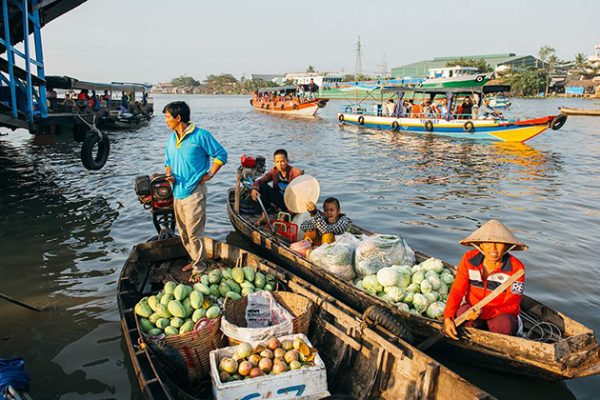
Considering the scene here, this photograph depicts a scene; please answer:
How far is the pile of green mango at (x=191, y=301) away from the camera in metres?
3.61

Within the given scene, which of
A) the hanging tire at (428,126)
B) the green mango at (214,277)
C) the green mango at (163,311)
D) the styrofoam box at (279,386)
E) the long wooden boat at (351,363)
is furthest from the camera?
the hanging tire at (428,126)

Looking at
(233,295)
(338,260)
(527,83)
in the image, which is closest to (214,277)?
(233,295)

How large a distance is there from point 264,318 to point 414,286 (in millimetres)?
1674

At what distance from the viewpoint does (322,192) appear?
38.1ft

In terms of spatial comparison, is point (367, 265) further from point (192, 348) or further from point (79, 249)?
point (79, 249)

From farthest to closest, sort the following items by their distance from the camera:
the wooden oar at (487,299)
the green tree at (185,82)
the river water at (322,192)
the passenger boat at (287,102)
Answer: the green tree at (185,82) < the passenger boat at (287,102) < the river water at (322,192) < the wooden oar at (487,299)

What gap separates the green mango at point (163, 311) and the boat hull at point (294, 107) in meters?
29.9

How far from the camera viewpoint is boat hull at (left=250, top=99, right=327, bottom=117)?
107 ft

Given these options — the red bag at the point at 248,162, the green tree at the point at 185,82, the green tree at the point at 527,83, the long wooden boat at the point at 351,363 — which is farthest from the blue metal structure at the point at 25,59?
the green tree at the point at 185,82

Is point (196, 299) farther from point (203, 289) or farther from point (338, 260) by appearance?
point (338, 260)

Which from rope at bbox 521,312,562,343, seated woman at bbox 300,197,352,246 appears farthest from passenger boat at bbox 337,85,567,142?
rope at bbox 521,312,562,343

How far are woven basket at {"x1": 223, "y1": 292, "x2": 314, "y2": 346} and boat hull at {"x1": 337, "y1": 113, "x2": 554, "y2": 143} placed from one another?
1720 centimetres

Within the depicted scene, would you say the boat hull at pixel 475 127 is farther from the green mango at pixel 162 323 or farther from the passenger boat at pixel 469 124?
the green mango at pixel 162 323

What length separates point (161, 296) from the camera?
154 inches
